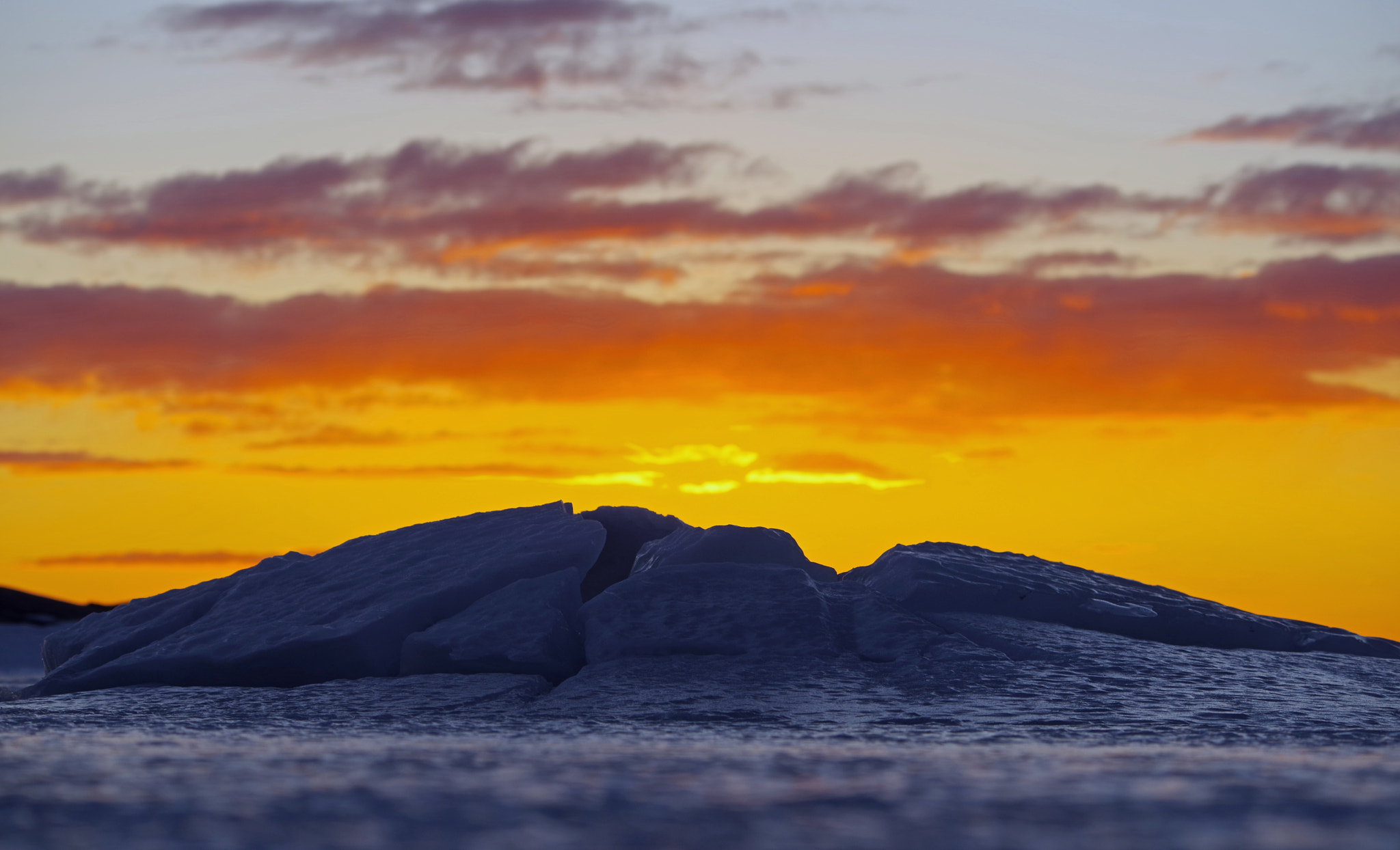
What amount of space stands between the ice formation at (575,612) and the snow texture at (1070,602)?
0.09ft

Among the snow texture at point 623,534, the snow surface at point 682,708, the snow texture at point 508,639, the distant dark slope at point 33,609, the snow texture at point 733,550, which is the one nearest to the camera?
the snow surface at point 682,708

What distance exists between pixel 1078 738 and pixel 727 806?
4.95 metres

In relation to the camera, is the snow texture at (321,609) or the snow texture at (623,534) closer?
the snow texture at (321,609)

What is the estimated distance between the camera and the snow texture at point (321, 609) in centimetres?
1583

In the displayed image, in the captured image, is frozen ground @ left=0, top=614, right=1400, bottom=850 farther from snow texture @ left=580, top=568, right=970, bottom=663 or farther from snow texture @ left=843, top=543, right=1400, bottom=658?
snow texture @ left=843, top=543, right=1400, bottom=658

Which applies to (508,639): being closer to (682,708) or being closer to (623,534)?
(682,708)

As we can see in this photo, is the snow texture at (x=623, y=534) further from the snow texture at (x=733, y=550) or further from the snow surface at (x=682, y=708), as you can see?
the snow texture at (x=733, y=550)

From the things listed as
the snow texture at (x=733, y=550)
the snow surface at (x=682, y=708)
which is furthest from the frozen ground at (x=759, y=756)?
the snow texture at (x=733, y=550)

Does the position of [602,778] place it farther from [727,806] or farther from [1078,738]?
[1078,738]

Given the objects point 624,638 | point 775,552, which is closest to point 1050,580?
point 775,552

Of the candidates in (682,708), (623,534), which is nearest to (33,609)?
(623,534)

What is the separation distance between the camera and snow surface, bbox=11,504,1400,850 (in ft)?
24.8

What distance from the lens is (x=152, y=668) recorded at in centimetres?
1612

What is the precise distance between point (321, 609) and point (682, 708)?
5611 mm
